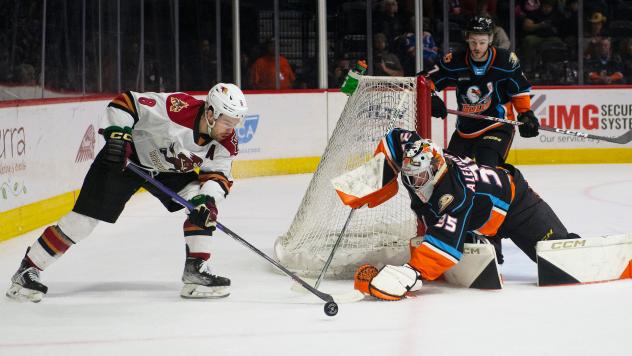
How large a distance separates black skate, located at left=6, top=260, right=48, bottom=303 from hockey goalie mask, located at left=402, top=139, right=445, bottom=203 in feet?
4.63

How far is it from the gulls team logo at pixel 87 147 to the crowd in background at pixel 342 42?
2.22ft

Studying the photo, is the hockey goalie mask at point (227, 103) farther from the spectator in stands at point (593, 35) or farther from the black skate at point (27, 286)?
the spectator in stands at point (593, 35)

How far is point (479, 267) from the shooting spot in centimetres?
431

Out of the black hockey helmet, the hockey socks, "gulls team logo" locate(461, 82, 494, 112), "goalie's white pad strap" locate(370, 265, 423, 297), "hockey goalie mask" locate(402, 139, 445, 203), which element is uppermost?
the black hockey helmet

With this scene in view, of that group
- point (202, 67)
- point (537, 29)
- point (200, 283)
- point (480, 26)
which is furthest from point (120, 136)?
point (537, 29)

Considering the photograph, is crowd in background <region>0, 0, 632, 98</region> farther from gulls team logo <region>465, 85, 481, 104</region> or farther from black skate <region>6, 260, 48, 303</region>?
black skate <region>6, 260, 48, 303</region>

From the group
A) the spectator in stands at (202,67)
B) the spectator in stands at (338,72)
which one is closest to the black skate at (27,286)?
the spectator in stands at (202,67)

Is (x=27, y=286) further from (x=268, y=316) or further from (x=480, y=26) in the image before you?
(x=480, y=26)

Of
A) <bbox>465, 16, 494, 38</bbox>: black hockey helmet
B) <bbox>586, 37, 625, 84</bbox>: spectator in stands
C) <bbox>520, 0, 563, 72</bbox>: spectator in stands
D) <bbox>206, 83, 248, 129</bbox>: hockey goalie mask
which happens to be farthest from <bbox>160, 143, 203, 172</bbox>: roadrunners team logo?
<bbox>586, 37, 625, 84</bbox>: spectator in stands

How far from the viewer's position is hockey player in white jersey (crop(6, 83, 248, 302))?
414 cm

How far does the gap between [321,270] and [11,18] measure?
275cm

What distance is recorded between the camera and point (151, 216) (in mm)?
6969

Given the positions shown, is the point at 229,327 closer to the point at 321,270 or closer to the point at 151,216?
the point at 321,270

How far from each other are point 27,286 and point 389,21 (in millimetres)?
6945
